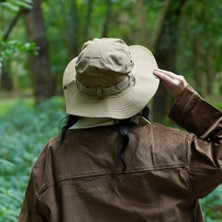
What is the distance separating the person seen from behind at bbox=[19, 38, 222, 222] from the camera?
71.2 inches

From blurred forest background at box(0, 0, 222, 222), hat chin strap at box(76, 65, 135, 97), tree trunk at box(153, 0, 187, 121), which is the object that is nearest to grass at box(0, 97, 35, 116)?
blurred forest background at box(0, 0, 222, 222)

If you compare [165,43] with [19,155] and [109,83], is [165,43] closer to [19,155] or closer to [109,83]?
[19,155]

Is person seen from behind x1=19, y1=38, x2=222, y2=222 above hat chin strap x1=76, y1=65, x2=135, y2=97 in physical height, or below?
below

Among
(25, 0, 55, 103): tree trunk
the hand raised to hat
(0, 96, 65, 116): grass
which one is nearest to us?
the hand raised to hat

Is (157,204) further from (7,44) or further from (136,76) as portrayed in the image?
(7,44)

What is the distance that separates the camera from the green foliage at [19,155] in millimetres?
3312

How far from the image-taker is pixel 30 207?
2133mm

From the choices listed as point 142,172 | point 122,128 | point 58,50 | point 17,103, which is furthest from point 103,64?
point 58,50

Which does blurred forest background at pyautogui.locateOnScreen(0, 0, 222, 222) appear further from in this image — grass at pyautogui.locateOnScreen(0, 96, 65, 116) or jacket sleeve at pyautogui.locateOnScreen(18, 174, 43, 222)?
jacket sleeve at pyautogui.locateOnScreen(18, 174, 43, 222)

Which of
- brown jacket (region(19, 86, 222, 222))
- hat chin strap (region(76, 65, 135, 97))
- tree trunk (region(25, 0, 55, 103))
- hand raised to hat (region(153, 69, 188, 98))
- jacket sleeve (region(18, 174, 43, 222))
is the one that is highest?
hand raised to hat (region(153, 69, 188, 98))

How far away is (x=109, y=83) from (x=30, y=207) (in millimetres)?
720

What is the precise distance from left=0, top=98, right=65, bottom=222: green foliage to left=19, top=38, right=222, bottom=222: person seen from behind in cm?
123

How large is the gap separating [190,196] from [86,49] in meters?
0.71

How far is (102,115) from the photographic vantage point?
183 cm
